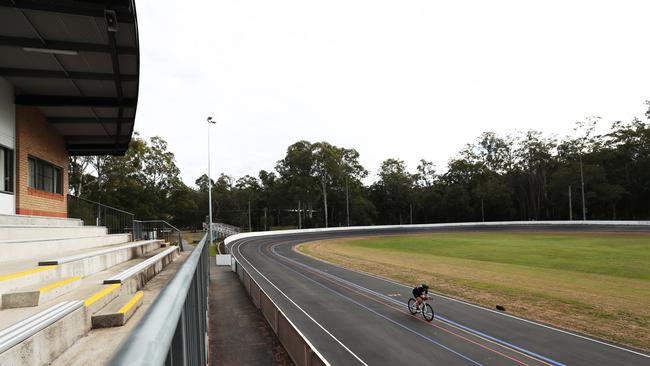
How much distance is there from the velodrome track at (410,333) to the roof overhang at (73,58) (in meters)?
10.4

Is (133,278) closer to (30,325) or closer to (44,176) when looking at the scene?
(30,325)

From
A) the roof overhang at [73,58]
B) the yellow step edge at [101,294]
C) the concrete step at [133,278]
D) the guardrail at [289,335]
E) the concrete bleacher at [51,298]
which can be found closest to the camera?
the concrete bleacher at [51,298]

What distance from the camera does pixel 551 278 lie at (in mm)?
26672

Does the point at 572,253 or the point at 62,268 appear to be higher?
the point at 62,268

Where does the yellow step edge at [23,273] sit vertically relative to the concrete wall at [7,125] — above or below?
below

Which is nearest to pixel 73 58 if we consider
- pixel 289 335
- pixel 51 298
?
pixel 51 298

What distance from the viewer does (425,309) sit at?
1705 cm

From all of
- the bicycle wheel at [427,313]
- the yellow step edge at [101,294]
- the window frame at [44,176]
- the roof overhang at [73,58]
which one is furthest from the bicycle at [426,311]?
the window frame at [44,176]

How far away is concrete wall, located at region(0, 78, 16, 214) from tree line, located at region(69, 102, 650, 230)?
5643 cm

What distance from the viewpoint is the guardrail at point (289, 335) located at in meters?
10.3

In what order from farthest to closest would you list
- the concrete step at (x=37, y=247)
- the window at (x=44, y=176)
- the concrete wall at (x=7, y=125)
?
the window at (x=44, y=176) < the concrete wall at (x=7, y=125) < the concrete step at (x=37, y=247)

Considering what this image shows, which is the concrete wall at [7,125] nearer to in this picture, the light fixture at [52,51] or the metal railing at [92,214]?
the light fixture at [52,51]

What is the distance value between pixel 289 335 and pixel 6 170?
33.3 feet

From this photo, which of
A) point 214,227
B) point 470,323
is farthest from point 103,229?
point 214,227
